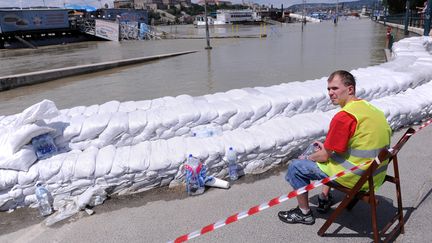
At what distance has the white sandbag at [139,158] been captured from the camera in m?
3.95

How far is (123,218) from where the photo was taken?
356 centimetres

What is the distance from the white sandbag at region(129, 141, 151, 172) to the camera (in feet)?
13.0

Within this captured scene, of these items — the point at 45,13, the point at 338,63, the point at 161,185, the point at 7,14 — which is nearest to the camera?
the point at 161,185

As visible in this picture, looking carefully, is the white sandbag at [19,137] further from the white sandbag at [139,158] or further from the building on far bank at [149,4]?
the building on far bank at [149,4]

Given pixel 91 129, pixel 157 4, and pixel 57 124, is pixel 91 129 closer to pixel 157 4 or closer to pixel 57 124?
pixel 57 124

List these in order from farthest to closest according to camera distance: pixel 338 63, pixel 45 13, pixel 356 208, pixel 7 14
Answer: pixel 45 13, pixel 7 14, pixel 338 63, pixel 356 208

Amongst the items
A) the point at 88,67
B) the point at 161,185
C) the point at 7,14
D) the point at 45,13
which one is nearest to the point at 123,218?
the point at 161,185

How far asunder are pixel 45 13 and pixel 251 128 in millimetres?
40702

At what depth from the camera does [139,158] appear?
4035mm

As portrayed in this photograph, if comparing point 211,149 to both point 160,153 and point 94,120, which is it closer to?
point 160,153

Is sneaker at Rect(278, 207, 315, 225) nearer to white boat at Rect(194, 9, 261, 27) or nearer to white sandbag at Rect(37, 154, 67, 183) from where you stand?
white sandbag at Rect(37, 154, 67, 183)

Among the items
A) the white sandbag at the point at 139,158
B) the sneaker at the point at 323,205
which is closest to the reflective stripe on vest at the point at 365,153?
the sneaker at the point at 323,205

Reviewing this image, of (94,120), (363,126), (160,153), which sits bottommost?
(160,153)

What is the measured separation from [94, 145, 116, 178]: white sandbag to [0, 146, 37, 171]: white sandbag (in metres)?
0.73
